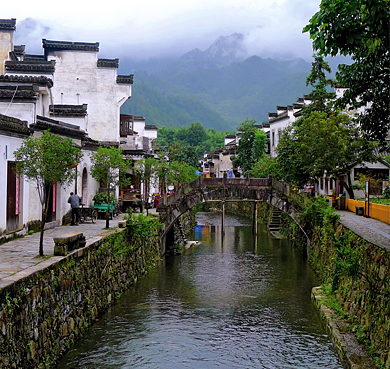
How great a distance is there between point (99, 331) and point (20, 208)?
6.75 m

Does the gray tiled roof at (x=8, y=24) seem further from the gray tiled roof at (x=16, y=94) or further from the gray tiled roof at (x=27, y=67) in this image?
the gray tiled roof at (x=16, y=94)

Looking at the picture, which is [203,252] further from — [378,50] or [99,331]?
[378,50]

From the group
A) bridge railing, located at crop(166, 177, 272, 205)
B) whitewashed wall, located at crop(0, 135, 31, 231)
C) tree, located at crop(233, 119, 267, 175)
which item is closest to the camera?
whitewashed wall, located at crop(0, 135, 31, 231)

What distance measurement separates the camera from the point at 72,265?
15.0m

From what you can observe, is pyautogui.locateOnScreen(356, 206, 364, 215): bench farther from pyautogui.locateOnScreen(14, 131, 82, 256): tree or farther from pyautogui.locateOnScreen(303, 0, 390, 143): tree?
pyautogui.locateOnScreen(14, 131, 82, 256): tree

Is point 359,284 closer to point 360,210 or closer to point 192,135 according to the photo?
point 360,210

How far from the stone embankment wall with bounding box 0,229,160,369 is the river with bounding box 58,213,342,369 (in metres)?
0.58

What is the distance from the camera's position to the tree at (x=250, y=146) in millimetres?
61500

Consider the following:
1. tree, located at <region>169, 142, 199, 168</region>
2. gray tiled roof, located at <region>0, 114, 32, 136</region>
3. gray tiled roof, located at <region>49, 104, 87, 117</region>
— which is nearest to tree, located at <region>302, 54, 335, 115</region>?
gray tiled roof, located at <region>49, 104, 87, 117</region>

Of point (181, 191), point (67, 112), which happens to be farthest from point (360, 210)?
point (67, 112)

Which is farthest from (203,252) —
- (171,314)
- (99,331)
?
(99,331)

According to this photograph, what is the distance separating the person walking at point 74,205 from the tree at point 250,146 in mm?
36685

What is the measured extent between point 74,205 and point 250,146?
3953 cm

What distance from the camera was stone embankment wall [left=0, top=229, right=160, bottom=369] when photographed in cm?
1041
